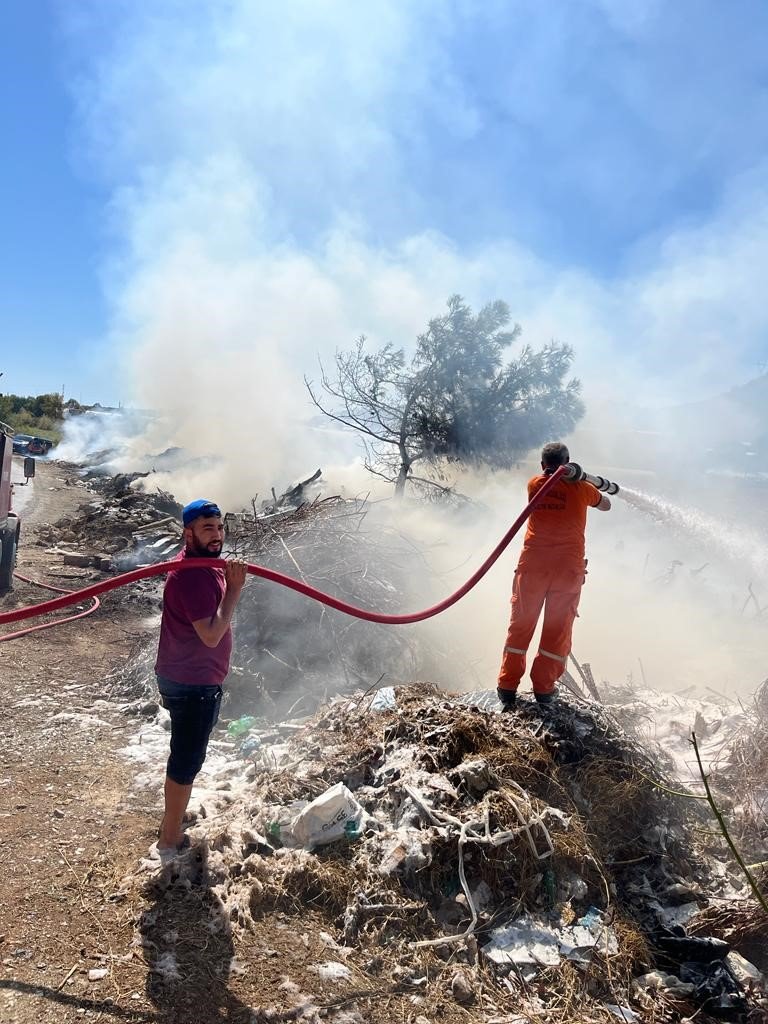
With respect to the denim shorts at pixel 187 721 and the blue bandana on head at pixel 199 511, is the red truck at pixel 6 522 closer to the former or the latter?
the blue bandana on head at pixel 199 511

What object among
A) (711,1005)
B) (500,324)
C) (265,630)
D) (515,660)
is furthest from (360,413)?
(711,1005)

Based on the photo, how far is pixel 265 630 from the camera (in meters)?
6.89

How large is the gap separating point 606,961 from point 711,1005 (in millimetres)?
A: 456

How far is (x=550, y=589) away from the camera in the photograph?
4.37 m

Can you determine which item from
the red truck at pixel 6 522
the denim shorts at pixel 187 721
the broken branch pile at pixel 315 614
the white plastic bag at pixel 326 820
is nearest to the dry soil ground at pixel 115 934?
the white plastic bag at pixel 326 820

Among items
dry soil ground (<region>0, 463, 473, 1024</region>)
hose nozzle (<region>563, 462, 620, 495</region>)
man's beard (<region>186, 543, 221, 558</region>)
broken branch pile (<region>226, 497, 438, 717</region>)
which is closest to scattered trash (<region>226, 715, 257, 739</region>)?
broken branch pile (<region>226, 497, 438, 717</region>)

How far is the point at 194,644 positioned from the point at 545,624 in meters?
2.44

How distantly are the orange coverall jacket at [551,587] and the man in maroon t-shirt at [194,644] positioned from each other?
2129mm

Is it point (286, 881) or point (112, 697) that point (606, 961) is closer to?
point (286, 881)

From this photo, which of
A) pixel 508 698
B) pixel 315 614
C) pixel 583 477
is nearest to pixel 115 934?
pixel 508 698

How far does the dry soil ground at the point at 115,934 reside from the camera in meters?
2.37

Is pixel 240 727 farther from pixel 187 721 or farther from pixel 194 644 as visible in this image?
pixel 194 644

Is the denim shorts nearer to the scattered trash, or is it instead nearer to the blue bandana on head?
the blue bandana on head

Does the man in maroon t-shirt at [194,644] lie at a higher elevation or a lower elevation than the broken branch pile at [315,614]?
lower
